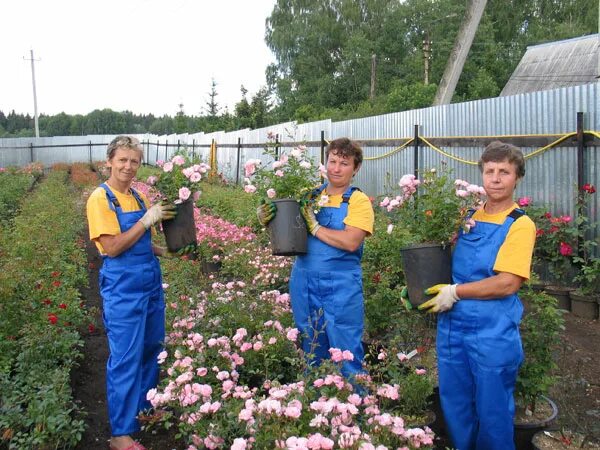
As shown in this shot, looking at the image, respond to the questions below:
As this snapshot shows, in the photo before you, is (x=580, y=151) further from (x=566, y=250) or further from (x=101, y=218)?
(x=101, y=218)

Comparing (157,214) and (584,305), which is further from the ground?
(157,214)

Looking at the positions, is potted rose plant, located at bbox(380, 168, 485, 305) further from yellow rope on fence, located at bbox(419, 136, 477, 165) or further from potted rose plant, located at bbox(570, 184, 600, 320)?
yellow rope on fence, located at bbox(419, 136, 477, 165)

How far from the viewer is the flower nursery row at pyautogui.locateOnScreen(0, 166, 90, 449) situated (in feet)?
9.61

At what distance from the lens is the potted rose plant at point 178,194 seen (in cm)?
350

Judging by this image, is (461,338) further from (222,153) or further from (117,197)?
(222,153)

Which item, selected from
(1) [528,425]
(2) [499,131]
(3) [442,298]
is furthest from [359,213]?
(2) [499,131]

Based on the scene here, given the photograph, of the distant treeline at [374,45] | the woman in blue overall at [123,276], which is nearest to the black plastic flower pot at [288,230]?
the woman in blue overall at [123,276]

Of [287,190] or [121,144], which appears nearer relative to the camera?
[121,144]

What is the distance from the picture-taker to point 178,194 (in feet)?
11.5

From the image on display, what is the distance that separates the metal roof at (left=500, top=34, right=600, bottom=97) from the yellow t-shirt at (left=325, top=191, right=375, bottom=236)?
69.9ft

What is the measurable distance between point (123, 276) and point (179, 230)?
496mm

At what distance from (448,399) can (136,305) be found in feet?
5.06

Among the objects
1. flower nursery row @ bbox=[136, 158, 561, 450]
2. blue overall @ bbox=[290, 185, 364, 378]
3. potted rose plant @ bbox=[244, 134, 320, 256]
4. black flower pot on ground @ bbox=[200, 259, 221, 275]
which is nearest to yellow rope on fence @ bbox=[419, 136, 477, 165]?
flower nursery row @ bbox=[136, 158, 561, 450]

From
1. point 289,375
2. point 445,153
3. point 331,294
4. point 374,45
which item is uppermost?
point 374,45
